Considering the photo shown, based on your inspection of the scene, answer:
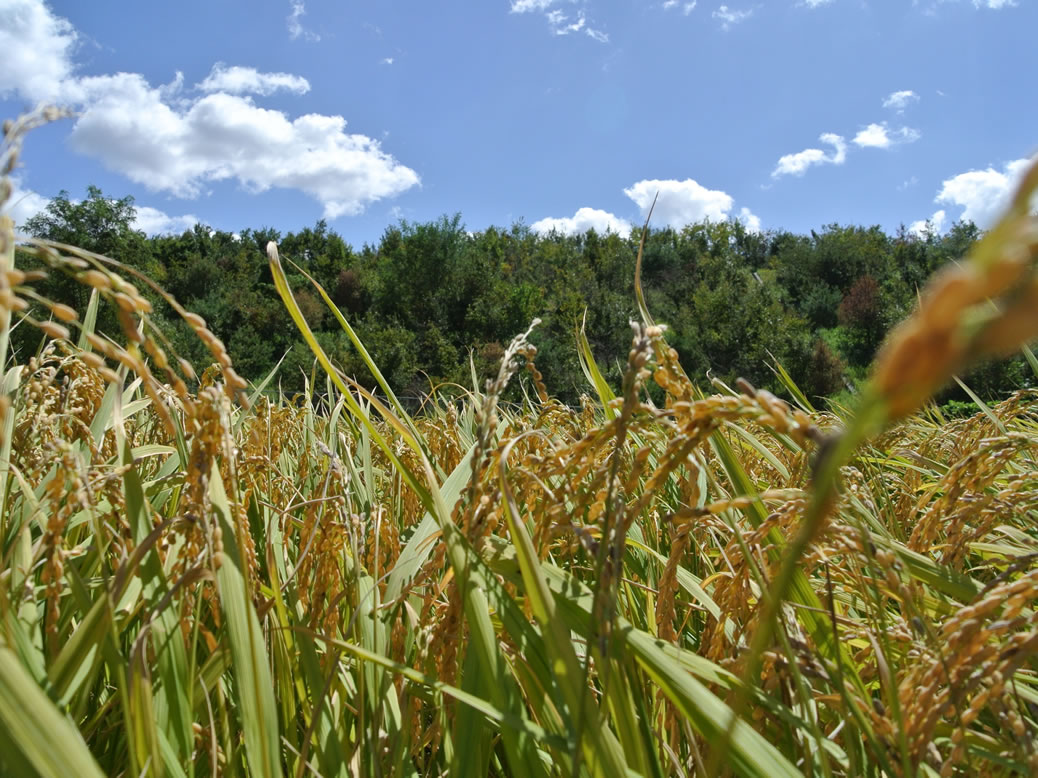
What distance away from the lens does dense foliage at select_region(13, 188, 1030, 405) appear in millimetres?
24125

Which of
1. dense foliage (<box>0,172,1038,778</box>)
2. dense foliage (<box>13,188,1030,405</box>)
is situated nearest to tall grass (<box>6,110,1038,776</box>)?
dense foliage (<box>0,172,1038,778</box>)

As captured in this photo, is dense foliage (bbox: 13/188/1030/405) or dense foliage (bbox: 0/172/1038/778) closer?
dense foliage (bbox: 0/172/1038/778)

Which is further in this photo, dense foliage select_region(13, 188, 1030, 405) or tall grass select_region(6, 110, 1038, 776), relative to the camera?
dense foliage select_region(13, 188, 1030, 405)

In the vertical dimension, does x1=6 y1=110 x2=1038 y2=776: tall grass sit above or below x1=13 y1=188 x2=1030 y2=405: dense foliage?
below

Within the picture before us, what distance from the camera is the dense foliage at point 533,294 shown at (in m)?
24.1

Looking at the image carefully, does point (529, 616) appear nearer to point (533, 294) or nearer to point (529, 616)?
point (529, 616)

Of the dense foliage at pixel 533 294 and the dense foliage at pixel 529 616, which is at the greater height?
the dense foliage at pixel 533 294

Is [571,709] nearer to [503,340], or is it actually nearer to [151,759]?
[151,759]

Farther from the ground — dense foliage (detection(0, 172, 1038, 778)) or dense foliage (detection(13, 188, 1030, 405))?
dense foliage (detection(13, 188, 1030, 405))

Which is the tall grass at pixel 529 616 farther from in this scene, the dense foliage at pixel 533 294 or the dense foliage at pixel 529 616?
the dense foliage at pixel 533 294

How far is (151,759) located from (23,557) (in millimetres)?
440

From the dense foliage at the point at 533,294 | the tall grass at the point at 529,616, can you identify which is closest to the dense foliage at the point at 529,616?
the tall grass at the point at 529,616

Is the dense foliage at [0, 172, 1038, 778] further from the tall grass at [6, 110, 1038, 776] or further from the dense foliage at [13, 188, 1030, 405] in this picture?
the dense foliage at [13, 188, 1030, 405]

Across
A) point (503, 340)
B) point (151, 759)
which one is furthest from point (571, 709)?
point (503, 340)
